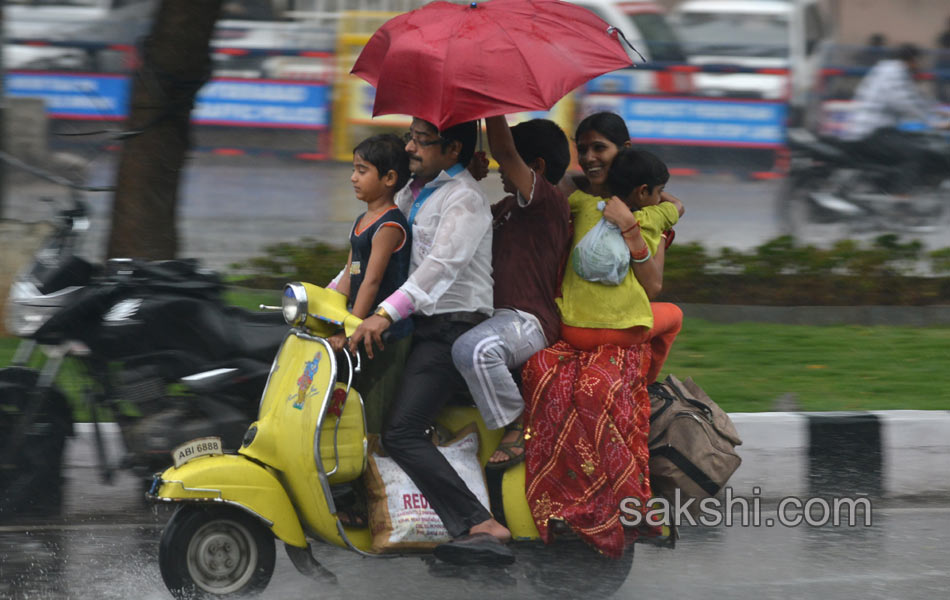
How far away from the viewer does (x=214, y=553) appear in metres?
4.03

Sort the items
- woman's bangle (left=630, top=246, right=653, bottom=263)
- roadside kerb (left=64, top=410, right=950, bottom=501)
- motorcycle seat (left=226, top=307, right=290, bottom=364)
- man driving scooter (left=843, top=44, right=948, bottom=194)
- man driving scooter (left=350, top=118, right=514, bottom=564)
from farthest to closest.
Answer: man driving scooter (left=843, top=44, right=948, bottom=194), roadside kerb (left=64, top=410, right=950, bottom=501), motorcycle seat (left=226, top=307, right=290, bottom=364), woman's bangle (left=630, top=246, right=653, bottom=263), man driving scooter (left=350, top=118, right=514, bottom=564)

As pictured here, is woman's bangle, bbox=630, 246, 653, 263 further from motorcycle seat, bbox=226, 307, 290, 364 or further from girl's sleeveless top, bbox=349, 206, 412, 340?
motorcycle seat, bbox=226, 307, 290, 364

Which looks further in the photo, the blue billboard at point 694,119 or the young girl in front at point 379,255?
the blue billboard at point 694,119

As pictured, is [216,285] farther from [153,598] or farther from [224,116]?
[224,116]

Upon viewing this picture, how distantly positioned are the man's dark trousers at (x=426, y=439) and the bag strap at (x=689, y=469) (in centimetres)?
61

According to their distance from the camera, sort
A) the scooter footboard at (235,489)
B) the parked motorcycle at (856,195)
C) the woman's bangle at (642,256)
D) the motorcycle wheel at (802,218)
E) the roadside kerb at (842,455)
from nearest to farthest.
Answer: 1. the scooter footboard at (235,489)
2. the woman's bangle at (642,256)
3. the roadside kerb at (842,455)
4. the motorcycle wheel at (802,218)
5. the parked motorcycle at (856,195)

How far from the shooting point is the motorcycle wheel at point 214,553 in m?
3.96

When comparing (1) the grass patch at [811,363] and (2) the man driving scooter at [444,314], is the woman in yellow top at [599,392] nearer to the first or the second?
(2) the man driving scooter at [444,314]

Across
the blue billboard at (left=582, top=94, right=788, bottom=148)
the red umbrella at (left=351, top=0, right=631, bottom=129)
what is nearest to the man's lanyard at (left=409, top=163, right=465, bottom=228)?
the red umbrella at (left=351, top=0, right=631, bottom=129)

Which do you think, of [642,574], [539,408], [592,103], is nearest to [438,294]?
[539,408]

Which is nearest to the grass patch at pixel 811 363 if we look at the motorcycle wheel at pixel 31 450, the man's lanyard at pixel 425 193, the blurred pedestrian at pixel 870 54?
the motorcycle wheel at pixel 31 450

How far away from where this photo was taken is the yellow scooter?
3920 mm

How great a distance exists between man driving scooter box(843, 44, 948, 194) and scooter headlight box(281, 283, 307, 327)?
29.9 ft

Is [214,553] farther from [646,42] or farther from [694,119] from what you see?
[646,42]
